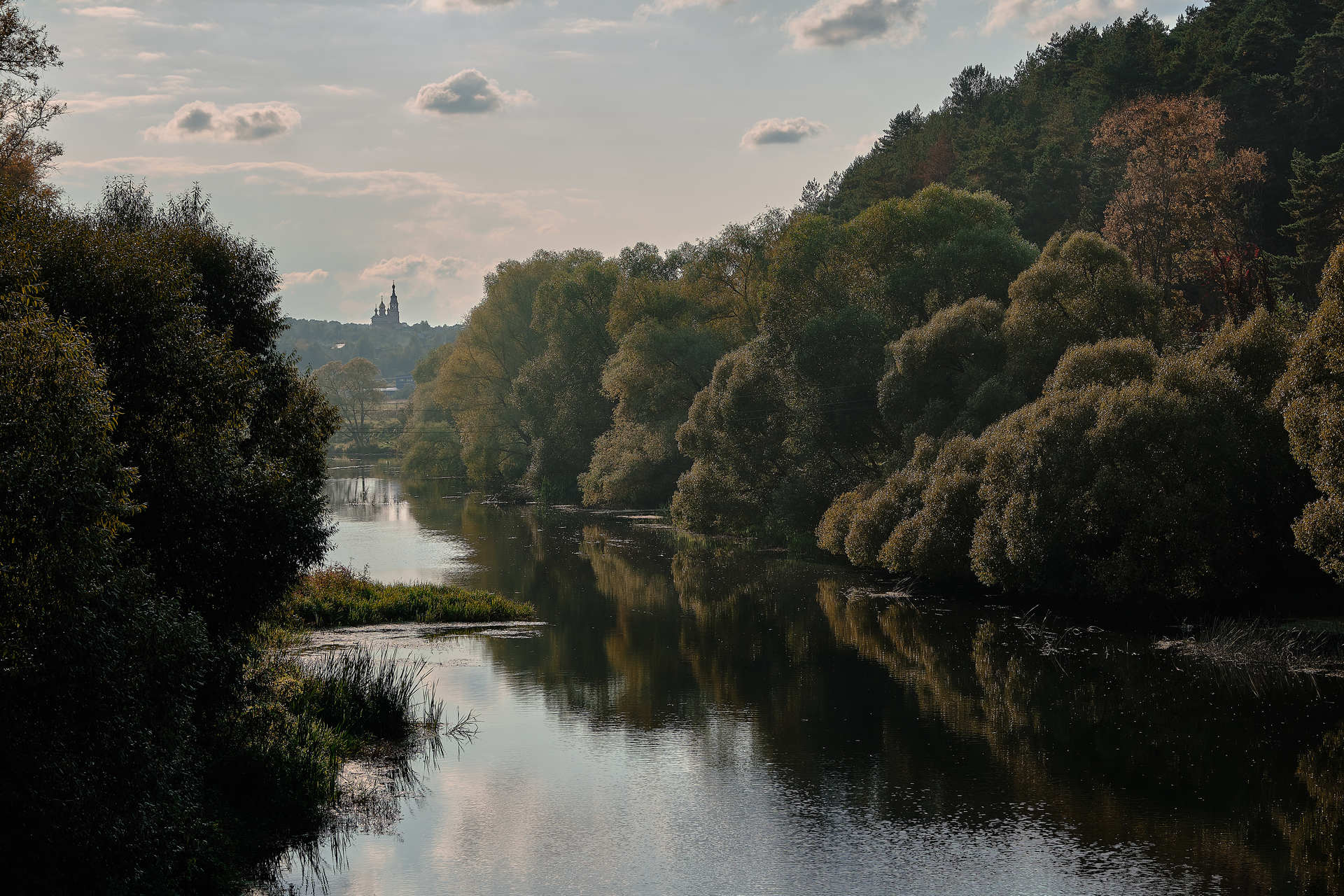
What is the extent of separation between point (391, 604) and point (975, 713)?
1950 cm

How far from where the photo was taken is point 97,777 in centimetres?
1241

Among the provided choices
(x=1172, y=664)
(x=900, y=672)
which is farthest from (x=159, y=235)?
(x=1172, y=664)

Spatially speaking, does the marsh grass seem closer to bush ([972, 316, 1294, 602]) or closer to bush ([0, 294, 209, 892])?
bush ([972, 316, 1294, 602])

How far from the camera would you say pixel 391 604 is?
119 ft

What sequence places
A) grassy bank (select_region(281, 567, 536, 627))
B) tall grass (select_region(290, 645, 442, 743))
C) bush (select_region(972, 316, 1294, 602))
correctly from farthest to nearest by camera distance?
grassy bank (select_region(281, 567, 536, 627)) < bush (select_region(972, 316, 1294, 602)) < tall grass (select_region(290, 645, 442, 743))

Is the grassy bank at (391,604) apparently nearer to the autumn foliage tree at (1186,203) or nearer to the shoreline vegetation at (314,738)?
the shoreline vegetation at (314,738)

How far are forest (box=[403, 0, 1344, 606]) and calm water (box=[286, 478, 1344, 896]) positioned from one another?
4.37 meters

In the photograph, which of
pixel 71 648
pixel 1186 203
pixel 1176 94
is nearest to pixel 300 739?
pixel 71 648

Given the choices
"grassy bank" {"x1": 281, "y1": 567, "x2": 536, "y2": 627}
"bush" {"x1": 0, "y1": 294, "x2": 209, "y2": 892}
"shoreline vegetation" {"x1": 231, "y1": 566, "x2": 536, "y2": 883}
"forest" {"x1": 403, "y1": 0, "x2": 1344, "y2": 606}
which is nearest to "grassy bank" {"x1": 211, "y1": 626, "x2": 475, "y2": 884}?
"shoreline vegetation" {"x1": 231, "y1": 566, "x2": 536, "y2": 883}

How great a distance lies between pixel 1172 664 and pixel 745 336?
41.9 m

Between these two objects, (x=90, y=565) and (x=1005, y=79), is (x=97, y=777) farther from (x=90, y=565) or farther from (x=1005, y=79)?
(x=1005, y=79)

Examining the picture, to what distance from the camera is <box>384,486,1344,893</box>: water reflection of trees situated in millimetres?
19109

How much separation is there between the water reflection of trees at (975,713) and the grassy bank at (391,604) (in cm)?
220

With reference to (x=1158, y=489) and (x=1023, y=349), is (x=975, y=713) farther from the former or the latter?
(x=1023, y=349)
